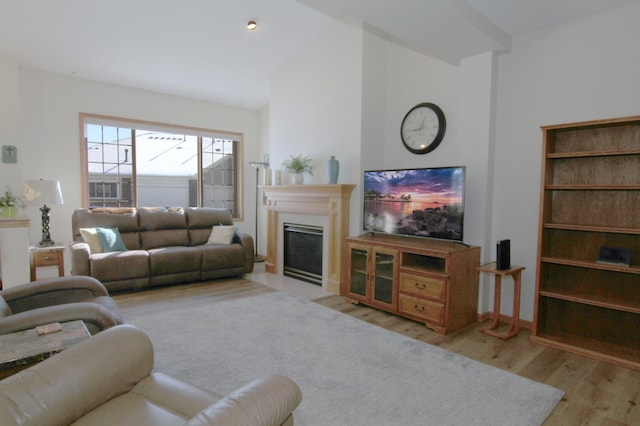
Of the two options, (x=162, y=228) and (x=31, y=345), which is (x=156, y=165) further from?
(x=31, y=345)

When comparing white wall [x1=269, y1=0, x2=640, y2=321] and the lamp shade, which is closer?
white wall [x1=269, y1=0, x2=640, y2=321]

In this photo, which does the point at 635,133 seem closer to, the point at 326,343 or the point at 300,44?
the point at 326,343

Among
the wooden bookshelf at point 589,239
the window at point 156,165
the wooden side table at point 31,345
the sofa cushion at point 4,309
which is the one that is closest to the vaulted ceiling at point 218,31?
the window at point 156,165

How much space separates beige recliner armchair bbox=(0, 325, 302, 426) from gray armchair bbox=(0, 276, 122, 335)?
677mm

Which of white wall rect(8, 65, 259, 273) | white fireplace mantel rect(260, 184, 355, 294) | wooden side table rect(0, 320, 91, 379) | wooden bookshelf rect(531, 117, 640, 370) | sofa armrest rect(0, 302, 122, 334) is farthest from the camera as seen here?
white wall rect(8, 65, 259, 273)

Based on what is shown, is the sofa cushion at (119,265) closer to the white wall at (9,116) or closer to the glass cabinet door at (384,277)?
the white wall at (9,116)

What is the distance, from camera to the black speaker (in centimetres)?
312

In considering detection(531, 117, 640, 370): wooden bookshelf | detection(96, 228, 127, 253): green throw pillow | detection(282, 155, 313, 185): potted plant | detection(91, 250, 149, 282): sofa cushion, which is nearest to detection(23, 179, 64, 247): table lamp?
detection(96, 228, 127, 253): green throw pillow

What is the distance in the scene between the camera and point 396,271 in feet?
11.6

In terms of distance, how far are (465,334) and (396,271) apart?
0.81m

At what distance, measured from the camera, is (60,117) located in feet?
15.8

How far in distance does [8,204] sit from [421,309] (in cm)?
471

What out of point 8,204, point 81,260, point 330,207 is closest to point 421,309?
point 330,207

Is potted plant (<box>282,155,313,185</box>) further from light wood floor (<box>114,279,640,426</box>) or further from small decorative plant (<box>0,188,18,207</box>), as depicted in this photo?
small decorative plant (<box>0,188,18,207</box>)
